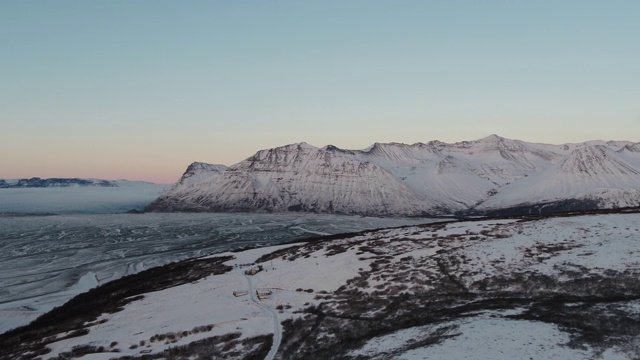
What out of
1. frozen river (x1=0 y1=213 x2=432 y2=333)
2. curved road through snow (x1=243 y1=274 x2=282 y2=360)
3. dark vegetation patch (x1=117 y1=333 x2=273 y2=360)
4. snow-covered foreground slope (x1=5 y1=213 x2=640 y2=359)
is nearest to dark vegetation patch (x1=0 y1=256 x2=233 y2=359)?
snow-covered foreground slope (x1=5 y1=213 x2=640 y2=359)

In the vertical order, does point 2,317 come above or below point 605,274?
below

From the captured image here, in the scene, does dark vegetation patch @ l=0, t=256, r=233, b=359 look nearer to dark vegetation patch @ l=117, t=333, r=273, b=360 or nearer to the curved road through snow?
dark vegetation patch @ l=117, t=333, r=273, b=360

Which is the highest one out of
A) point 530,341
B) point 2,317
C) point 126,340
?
point 530,341

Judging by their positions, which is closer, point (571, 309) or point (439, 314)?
point (571, 309)

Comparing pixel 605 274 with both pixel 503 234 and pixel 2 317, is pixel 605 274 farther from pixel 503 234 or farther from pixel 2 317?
pixel 2 317

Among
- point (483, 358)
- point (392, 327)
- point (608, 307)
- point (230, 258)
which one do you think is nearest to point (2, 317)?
point (230, 258)

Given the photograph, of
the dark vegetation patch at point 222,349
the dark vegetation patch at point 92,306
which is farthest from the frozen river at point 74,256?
the dark vegetation patch at point 222,349

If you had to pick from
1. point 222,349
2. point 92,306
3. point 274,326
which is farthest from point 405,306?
point 92,306

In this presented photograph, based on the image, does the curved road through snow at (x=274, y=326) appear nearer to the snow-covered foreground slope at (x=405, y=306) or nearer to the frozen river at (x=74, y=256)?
the snow-covered foreground slope at (x=405, y=306)
